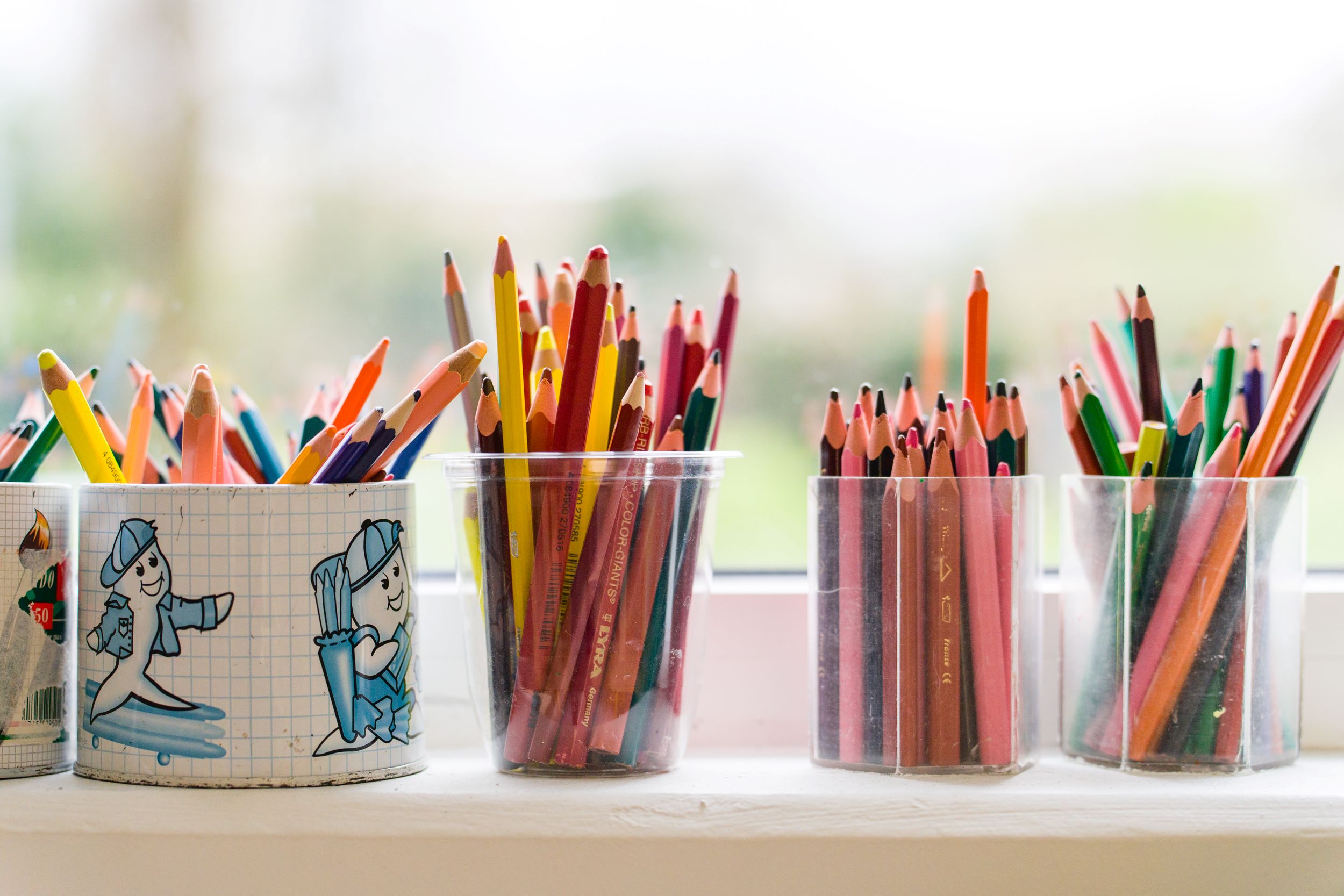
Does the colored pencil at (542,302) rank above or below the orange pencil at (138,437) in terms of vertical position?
above

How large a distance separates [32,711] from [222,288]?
26 centimetres

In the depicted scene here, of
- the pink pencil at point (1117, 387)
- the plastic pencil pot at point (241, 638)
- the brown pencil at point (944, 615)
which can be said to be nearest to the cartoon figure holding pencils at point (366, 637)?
the plastic pencil pot at point (241, 638)

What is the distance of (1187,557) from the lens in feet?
1.61

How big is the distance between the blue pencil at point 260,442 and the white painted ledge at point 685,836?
0.47 feet

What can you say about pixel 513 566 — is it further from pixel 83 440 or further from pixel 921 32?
pixel 921 32

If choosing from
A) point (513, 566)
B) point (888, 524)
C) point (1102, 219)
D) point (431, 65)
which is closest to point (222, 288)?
point (431, 65)

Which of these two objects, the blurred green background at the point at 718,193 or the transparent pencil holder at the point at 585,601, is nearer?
the transparent pencil holder at the point at 585,601

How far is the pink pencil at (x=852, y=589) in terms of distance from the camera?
493mm

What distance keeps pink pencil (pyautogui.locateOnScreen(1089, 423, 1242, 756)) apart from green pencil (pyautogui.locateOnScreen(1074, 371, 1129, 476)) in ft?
0.12

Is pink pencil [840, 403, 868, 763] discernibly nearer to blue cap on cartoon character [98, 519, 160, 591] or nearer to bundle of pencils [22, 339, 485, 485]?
bundle of pencils [22, 339, 485, 485]

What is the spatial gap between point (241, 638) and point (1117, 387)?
42 centimetres

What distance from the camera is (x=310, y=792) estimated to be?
45 cm

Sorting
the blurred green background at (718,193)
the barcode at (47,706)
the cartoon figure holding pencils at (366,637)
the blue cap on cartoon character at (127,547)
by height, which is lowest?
the barcode at (47,706)

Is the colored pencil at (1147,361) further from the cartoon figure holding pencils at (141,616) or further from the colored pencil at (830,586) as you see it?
the cartoon figure holding pencils at (141,616)
